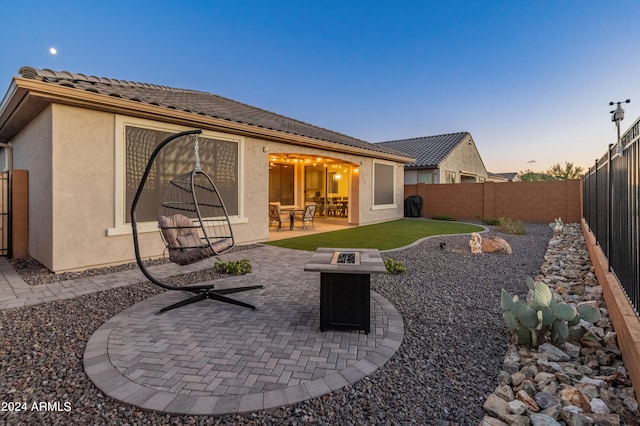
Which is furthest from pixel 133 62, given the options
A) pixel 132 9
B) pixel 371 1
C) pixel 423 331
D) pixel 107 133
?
pixel 423 331

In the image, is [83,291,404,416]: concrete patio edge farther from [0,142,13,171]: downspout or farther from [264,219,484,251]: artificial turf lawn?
[0,142,13,171]: downspout

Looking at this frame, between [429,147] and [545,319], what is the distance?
830 inches

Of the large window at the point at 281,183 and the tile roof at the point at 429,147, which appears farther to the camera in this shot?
the tile roof at the point at 429,147

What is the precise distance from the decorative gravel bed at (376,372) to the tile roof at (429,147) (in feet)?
52.2

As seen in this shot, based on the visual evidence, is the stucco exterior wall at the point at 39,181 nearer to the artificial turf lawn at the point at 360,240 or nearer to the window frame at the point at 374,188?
the artificial turf lawn at the point at 360,240

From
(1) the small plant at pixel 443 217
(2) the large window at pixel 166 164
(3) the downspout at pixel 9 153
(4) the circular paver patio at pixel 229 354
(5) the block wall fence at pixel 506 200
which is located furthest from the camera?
(1) the small plant at pixel 443 217

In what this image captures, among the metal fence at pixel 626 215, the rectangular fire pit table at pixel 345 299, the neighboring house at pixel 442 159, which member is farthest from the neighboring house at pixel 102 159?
the neighboring house at pixel 442 159

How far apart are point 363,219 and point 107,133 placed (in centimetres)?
914

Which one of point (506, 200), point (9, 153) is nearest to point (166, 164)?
point (9, 153)

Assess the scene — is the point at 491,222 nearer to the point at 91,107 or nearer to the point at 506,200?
the point at 506,200

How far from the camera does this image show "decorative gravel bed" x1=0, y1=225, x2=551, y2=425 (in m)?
1.81

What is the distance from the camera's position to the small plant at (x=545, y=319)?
253 centimetres

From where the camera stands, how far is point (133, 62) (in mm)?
19219

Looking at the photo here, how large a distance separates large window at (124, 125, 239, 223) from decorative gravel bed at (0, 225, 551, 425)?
215 cm
